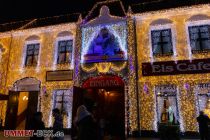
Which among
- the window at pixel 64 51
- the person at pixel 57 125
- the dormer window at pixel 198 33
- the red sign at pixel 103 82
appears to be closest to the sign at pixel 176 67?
the dormer window at pixel 198 33

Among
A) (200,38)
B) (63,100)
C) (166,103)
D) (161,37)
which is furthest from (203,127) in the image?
(63,100)

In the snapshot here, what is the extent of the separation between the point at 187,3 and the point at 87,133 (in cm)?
1377

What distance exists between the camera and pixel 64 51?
17219 mm

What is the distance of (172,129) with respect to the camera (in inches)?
378

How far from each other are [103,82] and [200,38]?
21.7 ft

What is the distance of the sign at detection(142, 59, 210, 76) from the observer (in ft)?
46.1

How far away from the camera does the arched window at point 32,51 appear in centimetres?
1777

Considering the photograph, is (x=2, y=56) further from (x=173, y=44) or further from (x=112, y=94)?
(x=173, y=44)

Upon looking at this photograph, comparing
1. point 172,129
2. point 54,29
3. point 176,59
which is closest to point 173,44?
point 176,59

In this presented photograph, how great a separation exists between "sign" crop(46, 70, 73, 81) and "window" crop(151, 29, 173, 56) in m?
5.89

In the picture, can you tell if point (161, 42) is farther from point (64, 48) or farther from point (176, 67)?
point (64, 48)

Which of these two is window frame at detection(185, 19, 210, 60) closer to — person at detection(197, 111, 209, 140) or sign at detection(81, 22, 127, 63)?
sign at detection(81, 22, 127, 63)

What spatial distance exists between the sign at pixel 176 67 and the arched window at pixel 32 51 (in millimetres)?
8073

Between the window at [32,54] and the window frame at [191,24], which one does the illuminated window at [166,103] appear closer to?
the window frame at [191,24]
